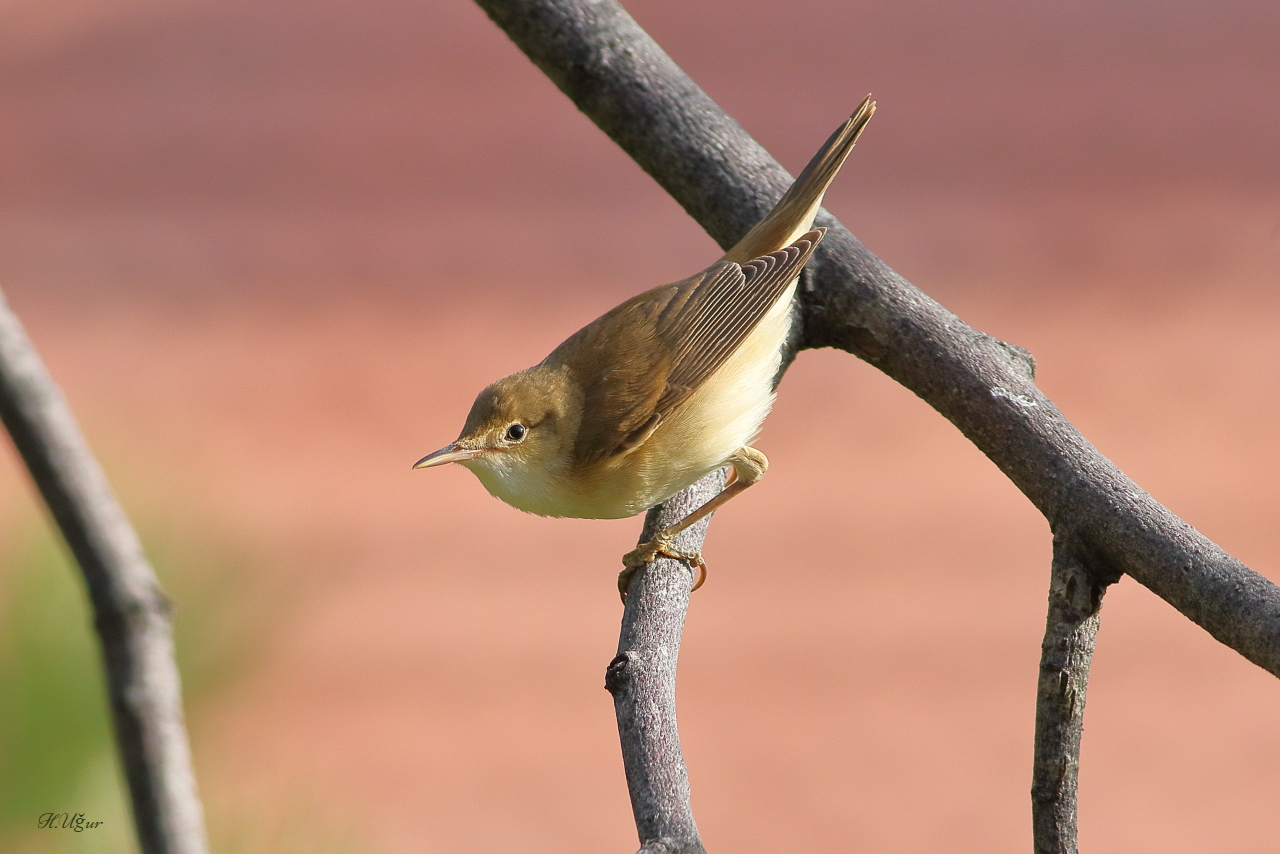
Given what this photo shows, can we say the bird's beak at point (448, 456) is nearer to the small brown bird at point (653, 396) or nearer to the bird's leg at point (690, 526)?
the small brown bird at point (653, 396)

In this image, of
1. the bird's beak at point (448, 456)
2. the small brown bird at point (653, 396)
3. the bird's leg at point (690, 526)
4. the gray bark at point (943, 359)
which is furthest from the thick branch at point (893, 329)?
the bird's beak at point (448, 456)

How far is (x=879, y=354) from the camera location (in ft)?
6.06

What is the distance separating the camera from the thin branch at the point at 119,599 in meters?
0.47

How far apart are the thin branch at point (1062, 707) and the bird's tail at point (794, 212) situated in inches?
37.0

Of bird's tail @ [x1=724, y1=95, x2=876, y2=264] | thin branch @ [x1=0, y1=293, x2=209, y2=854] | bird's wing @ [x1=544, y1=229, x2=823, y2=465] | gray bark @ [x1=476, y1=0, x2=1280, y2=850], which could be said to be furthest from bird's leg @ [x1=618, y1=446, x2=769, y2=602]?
thin branch @ [x1=0, y1=293, x2=209, y2=854]

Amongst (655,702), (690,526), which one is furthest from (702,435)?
(655,702)

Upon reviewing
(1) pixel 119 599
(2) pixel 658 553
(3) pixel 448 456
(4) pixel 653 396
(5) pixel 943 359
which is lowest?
(1) pixel 119 599

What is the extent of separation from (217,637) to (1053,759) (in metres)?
1.64

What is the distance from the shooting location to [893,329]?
5.94 feet

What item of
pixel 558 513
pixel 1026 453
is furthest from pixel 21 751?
pixel 1026 453

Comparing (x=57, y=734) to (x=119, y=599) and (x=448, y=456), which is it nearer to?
(x=448, y=456)

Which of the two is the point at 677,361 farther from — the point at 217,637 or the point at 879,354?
→ the point at 217,637

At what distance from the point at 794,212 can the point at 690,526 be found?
0.65 metres

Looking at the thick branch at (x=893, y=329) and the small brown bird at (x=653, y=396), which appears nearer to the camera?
the thick branch at (x=893, y=329)
